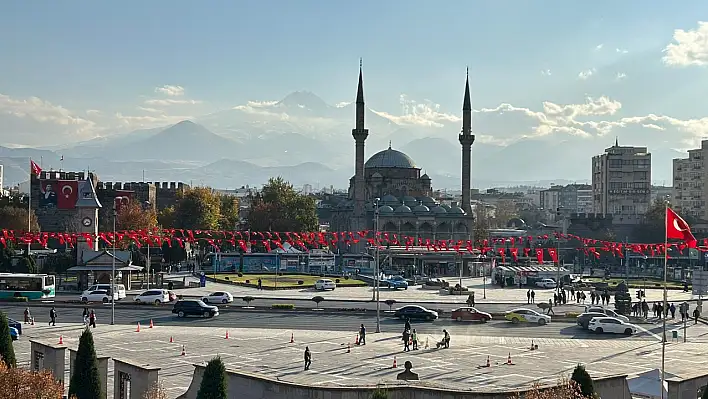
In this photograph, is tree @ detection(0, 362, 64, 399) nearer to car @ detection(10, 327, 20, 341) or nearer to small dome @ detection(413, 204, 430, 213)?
car @ detection(10, 327, 20, 341)

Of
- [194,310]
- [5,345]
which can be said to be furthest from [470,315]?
[5,345]

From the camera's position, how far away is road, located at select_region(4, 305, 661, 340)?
39.8 metres

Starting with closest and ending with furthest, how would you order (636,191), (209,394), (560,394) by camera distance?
(560,394), (209,394), (636,191)

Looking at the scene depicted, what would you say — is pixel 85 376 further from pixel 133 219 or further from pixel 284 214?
pixel 284 214

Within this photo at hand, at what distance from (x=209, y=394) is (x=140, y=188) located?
80.7 m

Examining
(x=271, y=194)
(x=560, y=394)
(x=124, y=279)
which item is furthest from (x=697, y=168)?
(x=560, y=394)

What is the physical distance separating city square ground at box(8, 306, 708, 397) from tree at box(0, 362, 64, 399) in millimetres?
7001

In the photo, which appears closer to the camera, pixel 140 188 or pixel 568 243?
pixel 140 188

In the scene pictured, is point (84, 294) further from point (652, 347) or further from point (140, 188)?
point (140, 188)

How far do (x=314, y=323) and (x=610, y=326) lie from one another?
13.4 meters

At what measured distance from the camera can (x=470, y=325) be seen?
4219 centimetres

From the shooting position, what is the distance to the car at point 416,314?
43.5 m

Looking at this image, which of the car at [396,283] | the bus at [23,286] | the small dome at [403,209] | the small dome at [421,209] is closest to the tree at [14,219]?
the bus at [23,286]

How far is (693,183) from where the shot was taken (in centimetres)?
11894
